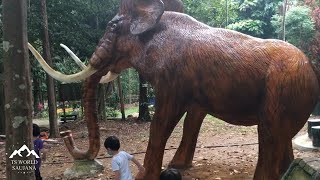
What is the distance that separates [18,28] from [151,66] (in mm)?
1861

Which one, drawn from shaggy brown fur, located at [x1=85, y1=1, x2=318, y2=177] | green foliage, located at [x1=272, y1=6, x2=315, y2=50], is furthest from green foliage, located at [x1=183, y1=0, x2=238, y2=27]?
shaggy brown fur, located at [x1=85, y1=1, x2=318, y2=177]

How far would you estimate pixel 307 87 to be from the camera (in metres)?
4.16

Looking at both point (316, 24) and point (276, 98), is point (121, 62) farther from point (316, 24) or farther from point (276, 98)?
point (316, 24)

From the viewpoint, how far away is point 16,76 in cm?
334

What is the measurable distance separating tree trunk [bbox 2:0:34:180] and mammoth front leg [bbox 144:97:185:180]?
1724 mm

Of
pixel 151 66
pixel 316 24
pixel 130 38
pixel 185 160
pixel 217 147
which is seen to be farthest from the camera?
pixel 316 24

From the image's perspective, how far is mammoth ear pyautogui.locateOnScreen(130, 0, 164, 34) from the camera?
5012 millimetres

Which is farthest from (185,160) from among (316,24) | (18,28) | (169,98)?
(316,24)

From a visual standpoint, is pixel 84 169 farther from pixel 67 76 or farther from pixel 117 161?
pixel 117 161

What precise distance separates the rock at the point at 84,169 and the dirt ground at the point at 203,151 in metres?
0.11

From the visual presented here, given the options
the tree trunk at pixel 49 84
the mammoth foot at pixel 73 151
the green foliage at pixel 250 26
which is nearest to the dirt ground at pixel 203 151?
the mammoth foot at pixel 73 151

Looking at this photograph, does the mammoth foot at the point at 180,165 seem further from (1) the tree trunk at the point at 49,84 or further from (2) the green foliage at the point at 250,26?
(2) the green foliage at the point at 250,26

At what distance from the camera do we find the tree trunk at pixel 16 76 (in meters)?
3.35

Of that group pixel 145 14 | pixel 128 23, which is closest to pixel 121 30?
pixel 128 23
